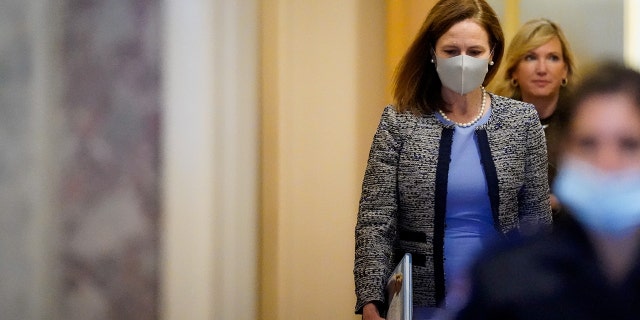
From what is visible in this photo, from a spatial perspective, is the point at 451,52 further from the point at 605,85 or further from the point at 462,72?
the point at 605,85

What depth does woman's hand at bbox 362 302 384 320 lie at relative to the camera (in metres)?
1.25

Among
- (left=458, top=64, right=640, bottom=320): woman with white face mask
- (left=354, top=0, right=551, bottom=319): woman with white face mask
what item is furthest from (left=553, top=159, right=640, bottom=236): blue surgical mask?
(left=354, top=0, right=551, bottom=319): woman with white face mask

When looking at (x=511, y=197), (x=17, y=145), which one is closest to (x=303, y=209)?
(x=511, y=197)

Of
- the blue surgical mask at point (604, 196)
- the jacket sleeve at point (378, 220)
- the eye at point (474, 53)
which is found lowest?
the jacket sleeve at point (378, 220)

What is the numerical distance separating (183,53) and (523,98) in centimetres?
99

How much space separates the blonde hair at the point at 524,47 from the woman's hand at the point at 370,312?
0.91m

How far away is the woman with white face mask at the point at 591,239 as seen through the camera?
2.31 ft

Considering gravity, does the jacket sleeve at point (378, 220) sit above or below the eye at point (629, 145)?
below

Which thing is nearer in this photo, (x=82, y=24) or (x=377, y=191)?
(x=82, y=24)

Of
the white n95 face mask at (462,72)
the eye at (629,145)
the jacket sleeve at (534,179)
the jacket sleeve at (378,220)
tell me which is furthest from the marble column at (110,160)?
the eye at (629,145)

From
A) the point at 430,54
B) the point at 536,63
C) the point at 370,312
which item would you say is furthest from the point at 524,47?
the point at 370,312

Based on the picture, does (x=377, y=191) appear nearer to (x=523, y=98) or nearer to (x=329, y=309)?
(x=523, y=98)

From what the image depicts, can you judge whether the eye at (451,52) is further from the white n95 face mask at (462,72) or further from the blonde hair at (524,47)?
the blonde hair at (524,47)

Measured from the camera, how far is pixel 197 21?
1.52 meters
